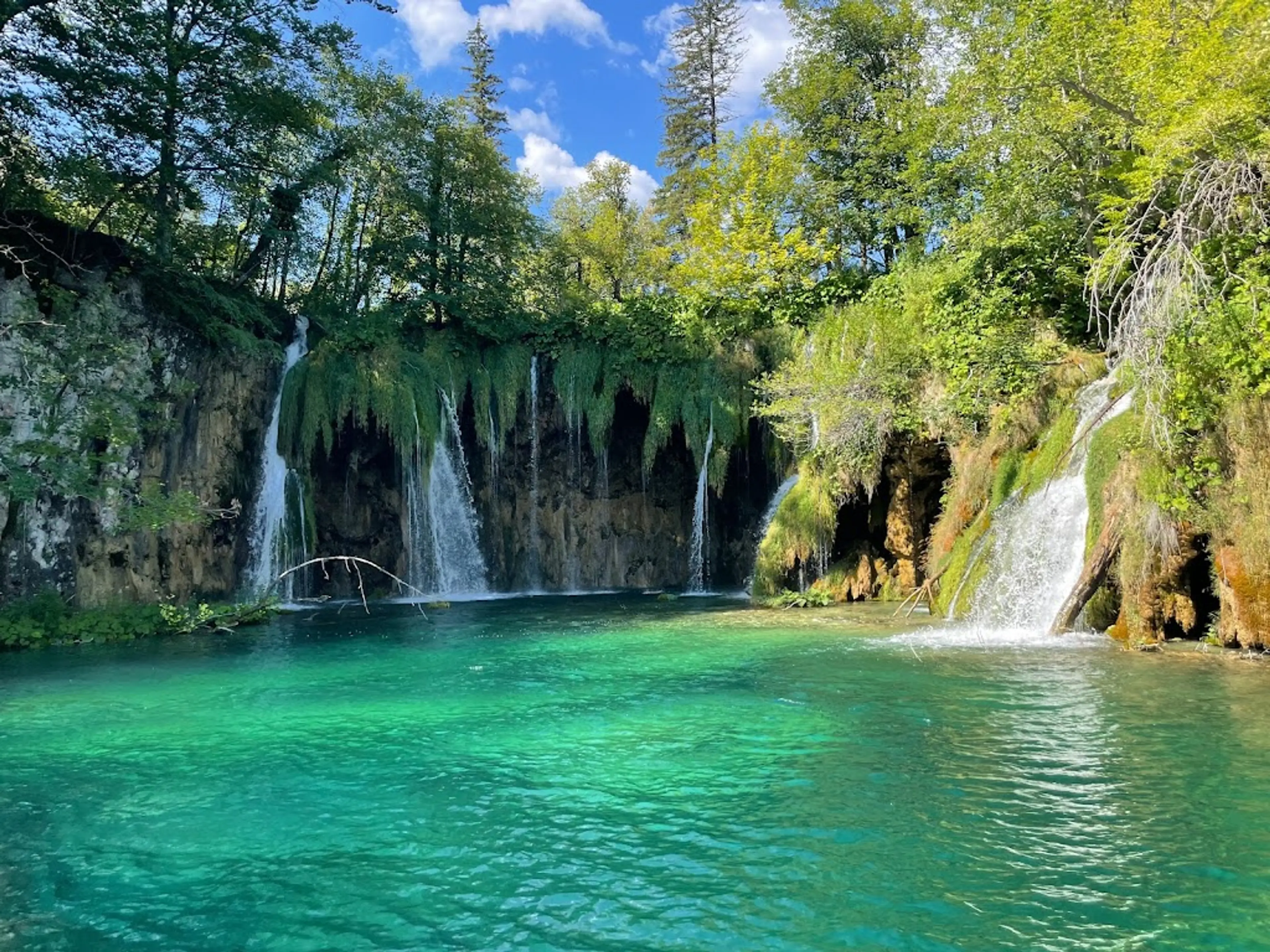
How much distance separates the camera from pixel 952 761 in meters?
6.34

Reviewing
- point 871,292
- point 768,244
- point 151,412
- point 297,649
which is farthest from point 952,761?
point 768,244

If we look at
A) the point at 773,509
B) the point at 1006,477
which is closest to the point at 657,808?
the point at 1006,477

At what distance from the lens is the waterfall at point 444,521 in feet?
70.8

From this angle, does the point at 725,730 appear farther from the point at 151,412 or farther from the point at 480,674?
the point at 151,412

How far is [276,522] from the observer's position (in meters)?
20.1

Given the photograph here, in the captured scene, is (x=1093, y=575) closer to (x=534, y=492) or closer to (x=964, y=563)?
(x=964, y=563)

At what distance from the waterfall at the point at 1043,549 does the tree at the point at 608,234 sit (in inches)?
889

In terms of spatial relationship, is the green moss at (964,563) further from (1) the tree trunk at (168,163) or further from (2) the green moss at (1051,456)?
(1) the tree trunk at (168,163)

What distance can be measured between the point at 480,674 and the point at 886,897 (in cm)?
694

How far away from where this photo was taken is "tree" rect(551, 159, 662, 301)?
35906 mm

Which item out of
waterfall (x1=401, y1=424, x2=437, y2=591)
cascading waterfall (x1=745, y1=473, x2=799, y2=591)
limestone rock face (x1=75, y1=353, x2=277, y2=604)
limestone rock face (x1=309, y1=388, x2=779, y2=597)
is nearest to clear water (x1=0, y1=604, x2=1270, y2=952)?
limestone rock face (x1=75, y1=353, x2=277, y2=604)

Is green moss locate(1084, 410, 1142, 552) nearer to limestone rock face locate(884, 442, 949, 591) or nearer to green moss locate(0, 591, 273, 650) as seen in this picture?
limestone rock face locate(884, 442, 949, 591)

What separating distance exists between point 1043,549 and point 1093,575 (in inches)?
38.0

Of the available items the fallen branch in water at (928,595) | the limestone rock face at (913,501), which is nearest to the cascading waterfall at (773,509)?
the limestone rock face at (913,501)
